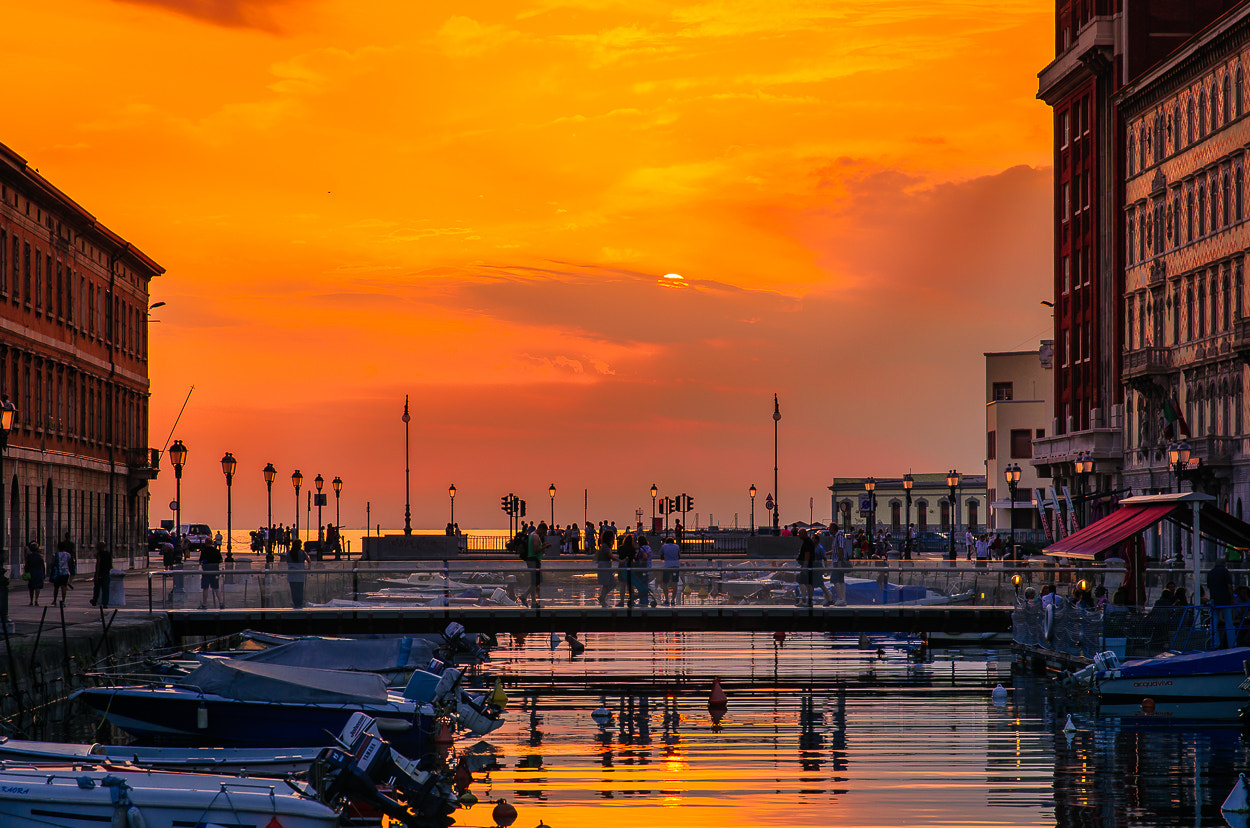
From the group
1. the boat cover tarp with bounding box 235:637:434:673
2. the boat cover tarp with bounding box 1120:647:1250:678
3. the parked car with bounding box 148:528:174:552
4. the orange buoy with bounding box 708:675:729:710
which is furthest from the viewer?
the parked car with bounding box 148:528:174:552

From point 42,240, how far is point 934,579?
43.1 metres

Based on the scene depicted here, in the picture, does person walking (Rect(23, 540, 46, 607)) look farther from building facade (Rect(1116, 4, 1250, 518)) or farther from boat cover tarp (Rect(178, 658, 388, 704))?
building facade (Rect(1116, 4, 1250, 518))

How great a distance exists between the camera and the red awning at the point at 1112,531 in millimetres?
36156

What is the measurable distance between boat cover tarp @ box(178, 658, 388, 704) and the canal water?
2836mm

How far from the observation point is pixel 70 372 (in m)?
72.7

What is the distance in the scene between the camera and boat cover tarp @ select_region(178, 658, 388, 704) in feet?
93.0

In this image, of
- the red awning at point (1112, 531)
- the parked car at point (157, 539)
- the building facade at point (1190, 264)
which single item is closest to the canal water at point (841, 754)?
the red awning at point (1112, 531)

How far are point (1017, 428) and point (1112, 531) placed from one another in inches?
3924

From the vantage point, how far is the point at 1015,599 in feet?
142

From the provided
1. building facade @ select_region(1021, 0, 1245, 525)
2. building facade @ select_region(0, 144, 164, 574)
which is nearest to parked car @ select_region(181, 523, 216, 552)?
building facade @ select_region(0, 144, 164, 574)

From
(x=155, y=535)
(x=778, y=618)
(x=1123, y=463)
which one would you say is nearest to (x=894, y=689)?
(x=778, y=618)

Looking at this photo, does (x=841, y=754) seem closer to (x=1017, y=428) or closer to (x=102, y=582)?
(x=102, y=582)

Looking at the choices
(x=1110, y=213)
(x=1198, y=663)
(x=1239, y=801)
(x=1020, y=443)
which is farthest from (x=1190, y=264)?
(x=1020, y=443)

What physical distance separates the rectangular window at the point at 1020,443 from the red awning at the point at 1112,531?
96579 millimetres
